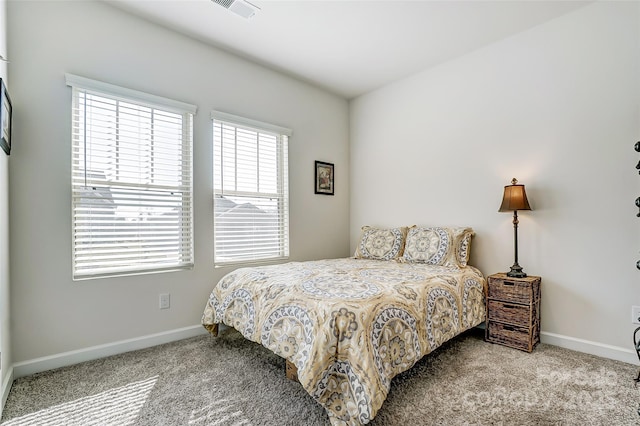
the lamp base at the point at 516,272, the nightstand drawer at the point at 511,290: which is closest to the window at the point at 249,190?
the nightstand drawer at the point at 511,290

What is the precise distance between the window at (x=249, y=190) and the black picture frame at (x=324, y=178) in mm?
495

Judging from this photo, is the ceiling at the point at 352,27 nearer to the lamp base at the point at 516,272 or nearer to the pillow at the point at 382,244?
the pillow at the point at 382,244

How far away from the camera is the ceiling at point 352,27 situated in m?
2.51

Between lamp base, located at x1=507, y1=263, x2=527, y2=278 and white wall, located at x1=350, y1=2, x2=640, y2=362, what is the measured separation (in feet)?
0.61

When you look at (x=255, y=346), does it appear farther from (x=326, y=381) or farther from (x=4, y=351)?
(x=4, y=351)

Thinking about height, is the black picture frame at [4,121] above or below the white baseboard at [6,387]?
above

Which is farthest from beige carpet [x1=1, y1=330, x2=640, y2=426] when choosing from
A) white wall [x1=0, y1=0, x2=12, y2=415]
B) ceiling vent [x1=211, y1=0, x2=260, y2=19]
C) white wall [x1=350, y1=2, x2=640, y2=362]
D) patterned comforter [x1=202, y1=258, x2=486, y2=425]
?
ceiling vent [x1=211, y1=0, x2=260, y2=19]

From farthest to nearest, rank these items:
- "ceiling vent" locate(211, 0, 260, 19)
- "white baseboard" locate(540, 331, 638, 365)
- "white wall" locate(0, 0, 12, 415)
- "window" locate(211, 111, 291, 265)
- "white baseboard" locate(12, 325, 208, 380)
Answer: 1. "window" locate(211, 111, 291, 265)
2. "ceiling vent" locate(211, 0, 260, 19)
3. "white baseboard" locate(540, 331, 638, 365)
4. "white baseboard" locate(12, 325, 208, 380)
5. "white wall" locate(0, 0, 12, 415)

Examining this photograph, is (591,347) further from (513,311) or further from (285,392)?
(285,392)

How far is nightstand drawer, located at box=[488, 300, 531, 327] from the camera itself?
98.2 inches

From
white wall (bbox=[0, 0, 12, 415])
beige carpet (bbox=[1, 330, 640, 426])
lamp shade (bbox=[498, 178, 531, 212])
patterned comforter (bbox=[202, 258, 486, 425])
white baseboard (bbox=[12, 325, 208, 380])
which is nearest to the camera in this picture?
patterned comforter (bbox=[202, 258, 486, 425])

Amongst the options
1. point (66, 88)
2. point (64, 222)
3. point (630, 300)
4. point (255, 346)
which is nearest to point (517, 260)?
point (630, 300)

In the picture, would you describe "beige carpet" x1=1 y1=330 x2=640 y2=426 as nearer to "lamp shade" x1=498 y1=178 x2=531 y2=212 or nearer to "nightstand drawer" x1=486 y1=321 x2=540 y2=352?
"nightstand drawer" x1=486 y1=321 x2=540 y2=352

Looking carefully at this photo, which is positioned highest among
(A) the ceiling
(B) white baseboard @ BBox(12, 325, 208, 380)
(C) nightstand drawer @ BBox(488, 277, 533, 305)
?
(A) the ceiling
